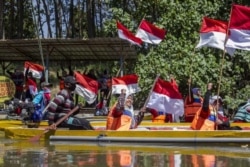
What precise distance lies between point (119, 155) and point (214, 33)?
5419 millimetres

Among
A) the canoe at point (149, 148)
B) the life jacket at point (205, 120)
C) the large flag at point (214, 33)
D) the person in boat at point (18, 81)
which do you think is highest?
the large flag at point (214, 33)

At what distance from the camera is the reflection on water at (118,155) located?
1309 centimetres

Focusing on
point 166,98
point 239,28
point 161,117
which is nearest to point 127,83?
point 161,117

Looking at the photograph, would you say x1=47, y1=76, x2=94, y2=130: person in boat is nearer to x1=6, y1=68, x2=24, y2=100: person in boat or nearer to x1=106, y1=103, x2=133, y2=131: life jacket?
x1=106, y1=103, x2=133, y2=131: life jacket

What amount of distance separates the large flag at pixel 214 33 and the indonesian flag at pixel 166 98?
1.68m

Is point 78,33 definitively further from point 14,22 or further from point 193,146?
point 193,146

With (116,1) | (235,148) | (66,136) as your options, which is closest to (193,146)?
(235,148)

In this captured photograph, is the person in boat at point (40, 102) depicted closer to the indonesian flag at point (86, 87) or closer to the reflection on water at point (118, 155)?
the indonesian flag at point (86, 87)

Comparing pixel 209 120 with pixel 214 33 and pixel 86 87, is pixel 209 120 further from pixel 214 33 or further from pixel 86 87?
pixel 86 87

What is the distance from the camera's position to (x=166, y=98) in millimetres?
17875

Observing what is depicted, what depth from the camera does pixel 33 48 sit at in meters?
28.6

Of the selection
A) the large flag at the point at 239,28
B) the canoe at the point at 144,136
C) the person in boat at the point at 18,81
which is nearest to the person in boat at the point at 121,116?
the canoe at the point at 144,136

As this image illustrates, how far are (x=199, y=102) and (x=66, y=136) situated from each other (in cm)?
451

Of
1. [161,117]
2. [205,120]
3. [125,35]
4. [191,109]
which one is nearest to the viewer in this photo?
[205,120]
